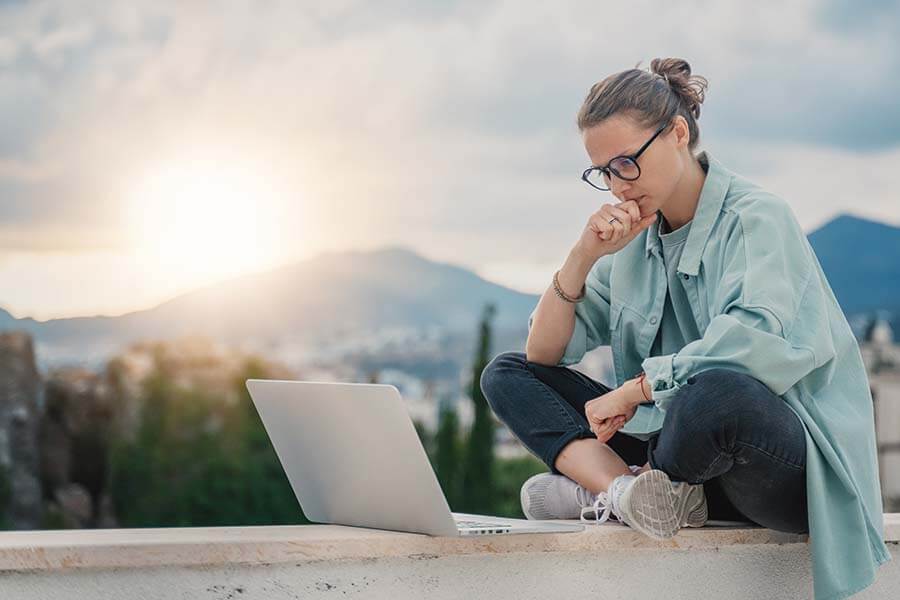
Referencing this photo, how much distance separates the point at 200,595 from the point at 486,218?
24775mm

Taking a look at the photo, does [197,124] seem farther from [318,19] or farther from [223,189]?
[318,19]

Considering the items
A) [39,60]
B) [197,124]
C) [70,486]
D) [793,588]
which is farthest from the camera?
[197,124]

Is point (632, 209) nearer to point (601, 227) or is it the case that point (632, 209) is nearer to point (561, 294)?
point (601, 227)

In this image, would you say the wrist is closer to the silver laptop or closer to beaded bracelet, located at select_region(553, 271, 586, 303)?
the silver laptop

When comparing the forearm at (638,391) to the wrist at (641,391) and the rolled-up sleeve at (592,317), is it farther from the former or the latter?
the rolled-up sleeve at (592,317)

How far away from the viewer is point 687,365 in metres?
1.70

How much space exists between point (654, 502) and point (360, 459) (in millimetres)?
428

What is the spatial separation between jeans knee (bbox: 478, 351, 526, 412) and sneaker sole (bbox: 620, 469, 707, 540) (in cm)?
38

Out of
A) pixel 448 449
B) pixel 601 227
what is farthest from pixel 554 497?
pixel 448 449

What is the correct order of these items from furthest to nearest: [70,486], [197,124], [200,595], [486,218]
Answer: [486,218], [197,124], [70,486], [200,595]

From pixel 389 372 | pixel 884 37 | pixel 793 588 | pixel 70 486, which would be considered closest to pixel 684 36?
pixel 884 37

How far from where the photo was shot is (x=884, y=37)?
23.7 metres

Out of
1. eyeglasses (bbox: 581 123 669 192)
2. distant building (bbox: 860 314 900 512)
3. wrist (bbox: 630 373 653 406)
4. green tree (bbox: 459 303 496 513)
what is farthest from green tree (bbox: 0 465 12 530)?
wrist (bbox: 630 373 653 406)

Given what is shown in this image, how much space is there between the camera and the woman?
170 cm
